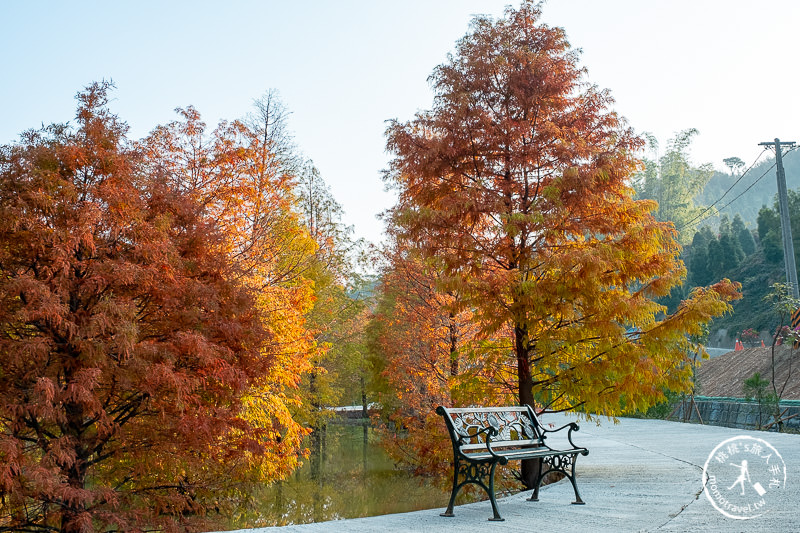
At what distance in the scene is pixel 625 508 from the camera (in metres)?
6.55

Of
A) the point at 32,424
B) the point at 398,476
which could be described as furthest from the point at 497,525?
the point at 398,476

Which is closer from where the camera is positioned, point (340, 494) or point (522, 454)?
point (522, 454)

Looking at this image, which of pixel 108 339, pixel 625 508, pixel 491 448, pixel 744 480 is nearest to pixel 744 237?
pixel 744 480

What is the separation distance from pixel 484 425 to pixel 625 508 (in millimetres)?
1571

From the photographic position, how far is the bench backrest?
652 cm

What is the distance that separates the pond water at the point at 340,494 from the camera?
11672 millimetres

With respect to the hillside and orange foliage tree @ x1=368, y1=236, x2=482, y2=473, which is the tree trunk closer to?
orange foliage tree @ x1=368, y1=236, x2=482, y2=473

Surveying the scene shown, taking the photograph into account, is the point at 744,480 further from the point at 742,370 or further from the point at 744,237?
the point at 744,237

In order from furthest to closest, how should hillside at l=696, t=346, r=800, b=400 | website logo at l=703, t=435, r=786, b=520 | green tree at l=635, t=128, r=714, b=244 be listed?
green tree at l=635, t=128, r=714, b=244, hillside at l=696, t=346, r=800, b=400, website logo at l=703, t=435, r=786, b=520

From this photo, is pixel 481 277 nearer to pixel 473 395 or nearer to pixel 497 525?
pixel 473 395

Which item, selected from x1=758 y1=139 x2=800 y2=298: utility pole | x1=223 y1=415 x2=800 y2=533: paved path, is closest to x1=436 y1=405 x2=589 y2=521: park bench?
x1=223 y1=415 x2=800 y2=533: paved path

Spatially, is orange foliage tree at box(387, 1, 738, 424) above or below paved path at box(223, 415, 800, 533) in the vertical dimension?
above

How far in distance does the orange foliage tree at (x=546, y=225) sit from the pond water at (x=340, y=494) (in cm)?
269

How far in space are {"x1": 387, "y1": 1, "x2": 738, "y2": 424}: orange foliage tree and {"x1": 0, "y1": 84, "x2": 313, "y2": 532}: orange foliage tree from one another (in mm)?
2991
